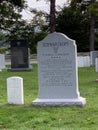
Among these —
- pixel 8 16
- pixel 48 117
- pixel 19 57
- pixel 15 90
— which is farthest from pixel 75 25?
pixel 48 117

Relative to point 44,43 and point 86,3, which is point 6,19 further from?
point 44,43

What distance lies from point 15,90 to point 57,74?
1.12 m

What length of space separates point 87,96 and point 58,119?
4031 millimetres

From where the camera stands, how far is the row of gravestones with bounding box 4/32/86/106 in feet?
37.2

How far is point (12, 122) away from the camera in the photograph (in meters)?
9.38

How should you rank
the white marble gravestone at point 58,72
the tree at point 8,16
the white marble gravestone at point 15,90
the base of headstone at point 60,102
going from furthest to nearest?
the tree at point 8,16
the white marble gravestone at point 15,90
the white marble gravestone at point 58,72
the base of headstone at point 60,102

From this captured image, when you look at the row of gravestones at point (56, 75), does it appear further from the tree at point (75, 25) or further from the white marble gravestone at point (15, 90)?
the tree at point (75, 25)

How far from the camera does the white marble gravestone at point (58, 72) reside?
11.3 meters

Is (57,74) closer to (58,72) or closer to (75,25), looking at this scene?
(58,72)

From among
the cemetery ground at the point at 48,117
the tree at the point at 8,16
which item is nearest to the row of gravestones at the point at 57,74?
the cemetery ground at the point at 48,117

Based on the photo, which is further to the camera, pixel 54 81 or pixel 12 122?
pixel 54 81

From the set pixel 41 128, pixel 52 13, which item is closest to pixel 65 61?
pixel 41 128

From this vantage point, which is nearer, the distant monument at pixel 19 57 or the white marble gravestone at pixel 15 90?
the white marble gravestone at pixel 15 90

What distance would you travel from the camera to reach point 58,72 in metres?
11.4
